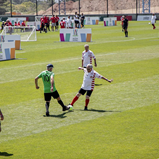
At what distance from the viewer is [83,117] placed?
12023mm

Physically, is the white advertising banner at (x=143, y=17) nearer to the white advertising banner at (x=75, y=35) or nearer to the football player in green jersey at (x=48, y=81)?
the white advertising banner at (x=75, y=35)

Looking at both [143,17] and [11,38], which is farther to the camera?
[143,17]

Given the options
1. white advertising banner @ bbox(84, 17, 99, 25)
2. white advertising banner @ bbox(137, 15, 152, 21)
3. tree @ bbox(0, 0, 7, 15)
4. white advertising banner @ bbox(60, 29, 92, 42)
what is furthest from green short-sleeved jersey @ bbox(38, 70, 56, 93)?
tree @ bbox(0, 0, 7, 15)

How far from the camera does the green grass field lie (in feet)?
30.0

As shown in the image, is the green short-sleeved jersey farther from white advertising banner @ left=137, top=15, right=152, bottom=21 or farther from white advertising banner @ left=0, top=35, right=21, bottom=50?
white advertising banner @ left=137, top=15, right=152, bottom=21

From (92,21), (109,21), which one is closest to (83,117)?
(109,21)

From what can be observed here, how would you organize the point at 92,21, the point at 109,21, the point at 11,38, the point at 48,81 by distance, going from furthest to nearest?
1. the point at 92,21
2. the point at 109,21
3. the point at 11,38
4. the point at 48,81

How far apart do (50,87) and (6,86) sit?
557 centimetres

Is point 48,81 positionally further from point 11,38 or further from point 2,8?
point 2,8

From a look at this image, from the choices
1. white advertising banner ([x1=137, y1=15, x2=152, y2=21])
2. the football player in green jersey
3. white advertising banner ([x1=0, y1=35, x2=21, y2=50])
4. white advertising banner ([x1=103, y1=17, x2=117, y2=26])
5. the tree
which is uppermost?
the tree

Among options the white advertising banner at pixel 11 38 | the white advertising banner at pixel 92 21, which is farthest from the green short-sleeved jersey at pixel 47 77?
the white advertising banner at pixel 92 21

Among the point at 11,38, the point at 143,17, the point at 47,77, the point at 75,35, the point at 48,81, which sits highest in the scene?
the point at 143,17

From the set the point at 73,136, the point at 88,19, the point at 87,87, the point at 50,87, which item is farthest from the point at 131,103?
the point at 88,19

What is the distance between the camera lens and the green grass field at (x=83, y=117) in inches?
360
